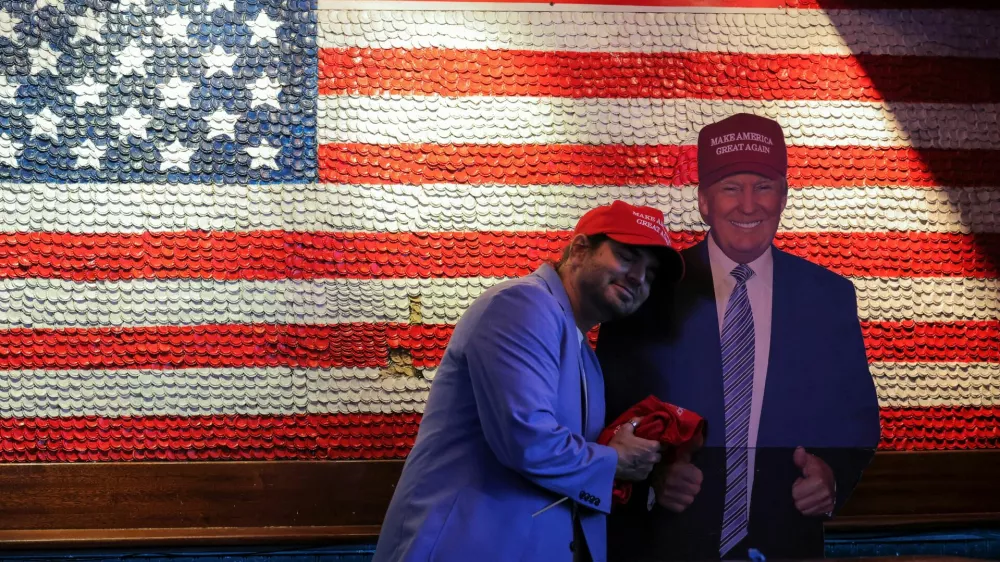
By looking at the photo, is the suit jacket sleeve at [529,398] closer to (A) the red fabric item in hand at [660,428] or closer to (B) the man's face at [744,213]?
(A) the red fabric item in hand at [660,428]

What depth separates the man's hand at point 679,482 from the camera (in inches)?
94.6

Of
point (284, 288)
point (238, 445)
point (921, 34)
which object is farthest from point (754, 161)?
point (238, 445)

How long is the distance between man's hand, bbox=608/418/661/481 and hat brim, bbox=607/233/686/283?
1.68 feet

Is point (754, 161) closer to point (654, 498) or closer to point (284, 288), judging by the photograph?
point (654, 498)

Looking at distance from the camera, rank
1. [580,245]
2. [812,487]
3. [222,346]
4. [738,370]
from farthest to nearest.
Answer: [222,346]
[738,370]
[812,487]
[580,245]

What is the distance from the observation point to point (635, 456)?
7.11ft

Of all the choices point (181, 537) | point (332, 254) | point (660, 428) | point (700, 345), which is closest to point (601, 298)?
point (660, 428)

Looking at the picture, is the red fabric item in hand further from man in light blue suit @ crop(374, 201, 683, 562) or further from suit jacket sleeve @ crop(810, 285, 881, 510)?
suit jacket sleeve @ crop(810, 285, 881, 510)

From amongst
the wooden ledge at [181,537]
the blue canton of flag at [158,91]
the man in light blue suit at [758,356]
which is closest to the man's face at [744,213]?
the man in light blue suit at [758,356]

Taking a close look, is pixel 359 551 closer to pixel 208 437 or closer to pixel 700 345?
pixel 208 437

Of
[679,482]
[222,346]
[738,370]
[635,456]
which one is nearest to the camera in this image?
[635,456]

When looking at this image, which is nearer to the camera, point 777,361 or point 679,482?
point 679,482

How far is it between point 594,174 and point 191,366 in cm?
156

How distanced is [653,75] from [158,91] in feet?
5.72
